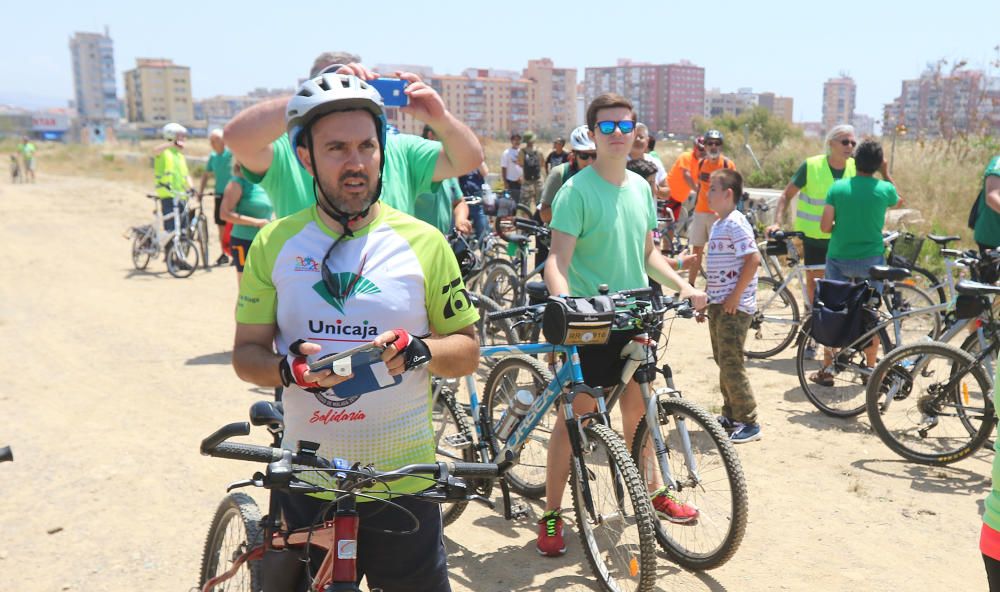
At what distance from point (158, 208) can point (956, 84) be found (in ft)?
60.9

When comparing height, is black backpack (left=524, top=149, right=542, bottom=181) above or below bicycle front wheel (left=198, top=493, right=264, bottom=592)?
above

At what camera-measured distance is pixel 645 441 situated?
4352 mm

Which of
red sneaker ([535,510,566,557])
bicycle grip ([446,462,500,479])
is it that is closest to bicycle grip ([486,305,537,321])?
red sneaker ([535,510,566,557])

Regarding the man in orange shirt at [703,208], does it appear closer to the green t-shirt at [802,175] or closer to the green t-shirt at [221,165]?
the green t-shirt at [802,175]

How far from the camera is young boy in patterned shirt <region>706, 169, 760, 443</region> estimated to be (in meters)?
6.12

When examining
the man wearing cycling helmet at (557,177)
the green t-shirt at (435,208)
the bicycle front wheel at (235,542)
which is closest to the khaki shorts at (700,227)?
the man wearing cycling helmet at (557,177)

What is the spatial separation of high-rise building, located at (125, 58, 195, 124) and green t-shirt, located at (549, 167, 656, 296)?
6880 inches

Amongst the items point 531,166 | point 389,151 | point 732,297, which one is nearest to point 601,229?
point 389,151

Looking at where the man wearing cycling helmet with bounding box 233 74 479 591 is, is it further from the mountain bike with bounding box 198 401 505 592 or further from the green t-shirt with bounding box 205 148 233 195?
the green t-shirt with bounding box 205 148 233 195

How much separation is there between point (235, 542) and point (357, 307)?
1.12 meters

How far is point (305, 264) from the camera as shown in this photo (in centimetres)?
237

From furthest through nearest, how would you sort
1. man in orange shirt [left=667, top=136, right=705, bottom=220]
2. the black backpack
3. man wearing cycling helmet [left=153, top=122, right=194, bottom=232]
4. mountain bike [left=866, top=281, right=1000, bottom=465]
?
the black backpack, man wearing cycling helmet [left=153, top=122, right=194, bottom=232], man in orange shirt [left=667, top=136, right=705, bottom=220], mountain bike [left=866, top=281, right=1000, bottom=465]

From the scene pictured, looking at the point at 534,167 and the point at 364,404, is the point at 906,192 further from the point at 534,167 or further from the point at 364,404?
the point at 364,404

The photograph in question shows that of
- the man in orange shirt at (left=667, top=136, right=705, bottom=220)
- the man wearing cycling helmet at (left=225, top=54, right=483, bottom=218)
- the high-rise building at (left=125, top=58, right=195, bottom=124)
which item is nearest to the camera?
the man wearing cycling helmet at (left=225, top=54, right=483, bottom=218)
